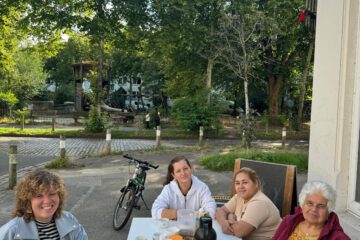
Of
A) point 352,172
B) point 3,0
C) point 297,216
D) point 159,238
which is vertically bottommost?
point 159,238

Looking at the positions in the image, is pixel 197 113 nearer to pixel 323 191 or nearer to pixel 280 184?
pixel 280 184

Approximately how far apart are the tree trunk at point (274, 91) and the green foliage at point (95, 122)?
1453 cm

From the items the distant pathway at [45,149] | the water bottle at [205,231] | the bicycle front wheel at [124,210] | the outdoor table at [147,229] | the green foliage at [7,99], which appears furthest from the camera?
the green foliage at [7,99]

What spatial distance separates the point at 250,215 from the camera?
3826 mm

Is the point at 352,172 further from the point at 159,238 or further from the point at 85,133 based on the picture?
the point at 85,133

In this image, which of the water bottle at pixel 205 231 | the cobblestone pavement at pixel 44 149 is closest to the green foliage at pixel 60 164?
the cobblestone pavement at pixel 44 149

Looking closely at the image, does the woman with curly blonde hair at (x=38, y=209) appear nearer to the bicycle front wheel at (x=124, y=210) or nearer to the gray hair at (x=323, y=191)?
the gray hair at (x=323, y=191)

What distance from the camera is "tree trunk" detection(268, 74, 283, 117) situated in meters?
32.0

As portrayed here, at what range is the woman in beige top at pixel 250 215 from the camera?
380cm

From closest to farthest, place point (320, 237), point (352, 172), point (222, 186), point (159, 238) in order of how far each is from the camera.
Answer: point (320, 237) < point (159, 238) < point (352, 172) < point (222, 186)

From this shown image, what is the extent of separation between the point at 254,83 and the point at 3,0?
20.6 m

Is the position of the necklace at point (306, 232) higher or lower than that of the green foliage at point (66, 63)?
lower

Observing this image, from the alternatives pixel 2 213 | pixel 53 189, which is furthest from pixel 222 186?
pixel 53 189

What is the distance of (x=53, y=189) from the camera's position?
8.63 feet
